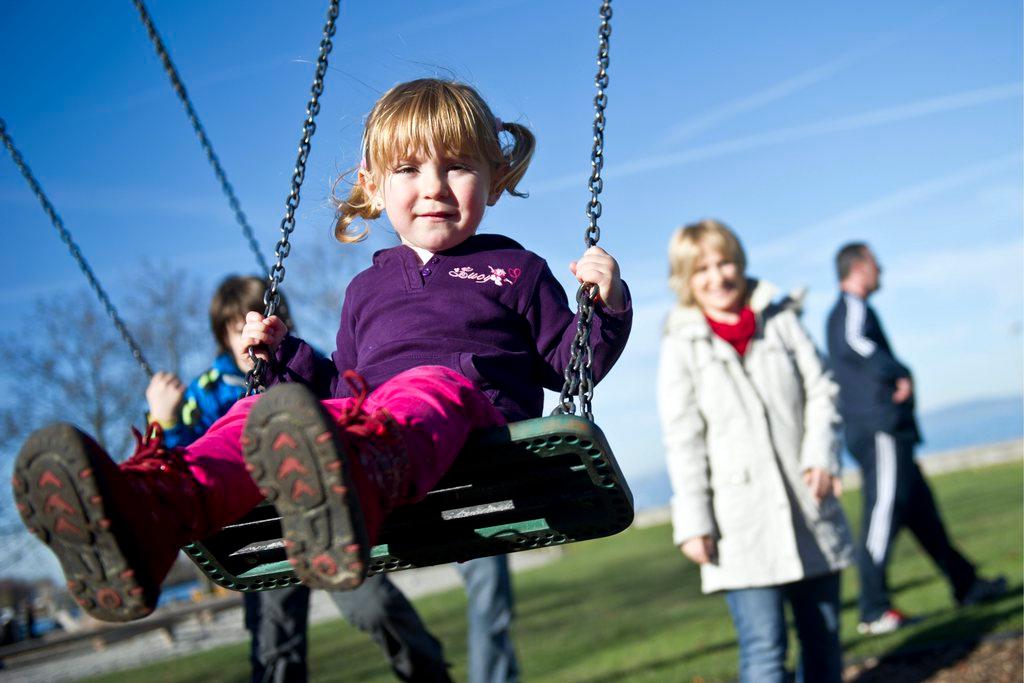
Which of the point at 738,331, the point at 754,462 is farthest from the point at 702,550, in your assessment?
the point at 738,331

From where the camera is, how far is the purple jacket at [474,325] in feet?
8.30

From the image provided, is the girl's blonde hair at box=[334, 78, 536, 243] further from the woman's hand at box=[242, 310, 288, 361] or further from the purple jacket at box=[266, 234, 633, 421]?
the woman's hand at box=[242, 310, 288, 361]

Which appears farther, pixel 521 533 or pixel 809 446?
pixel 809 446

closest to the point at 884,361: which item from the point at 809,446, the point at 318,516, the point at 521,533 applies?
the point at 809,446

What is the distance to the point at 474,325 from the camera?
102 inches

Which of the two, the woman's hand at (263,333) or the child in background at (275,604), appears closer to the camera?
the woman's hand at (263,333)

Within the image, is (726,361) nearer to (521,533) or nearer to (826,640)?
(826,640)

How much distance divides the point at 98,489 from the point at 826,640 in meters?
2.75

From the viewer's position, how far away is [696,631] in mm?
6883

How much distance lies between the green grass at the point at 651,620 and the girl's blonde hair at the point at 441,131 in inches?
133

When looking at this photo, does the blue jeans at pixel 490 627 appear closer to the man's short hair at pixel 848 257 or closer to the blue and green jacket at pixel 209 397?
the blue and green jacket at pixel 209 397

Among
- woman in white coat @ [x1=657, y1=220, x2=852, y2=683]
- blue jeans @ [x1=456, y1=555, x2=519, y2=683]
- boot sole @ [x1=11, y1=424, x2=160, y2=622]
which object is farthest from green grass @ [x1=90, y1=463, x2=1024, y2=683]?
boot sole @ [x1=11, y1=424, x2=160, y2=622]

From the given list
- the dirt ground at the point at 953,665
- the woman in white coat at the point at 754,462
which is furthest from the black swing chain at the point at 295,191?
the dirt ground at the point at 953,665

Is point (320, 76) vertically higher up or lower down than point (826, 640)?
higher up
